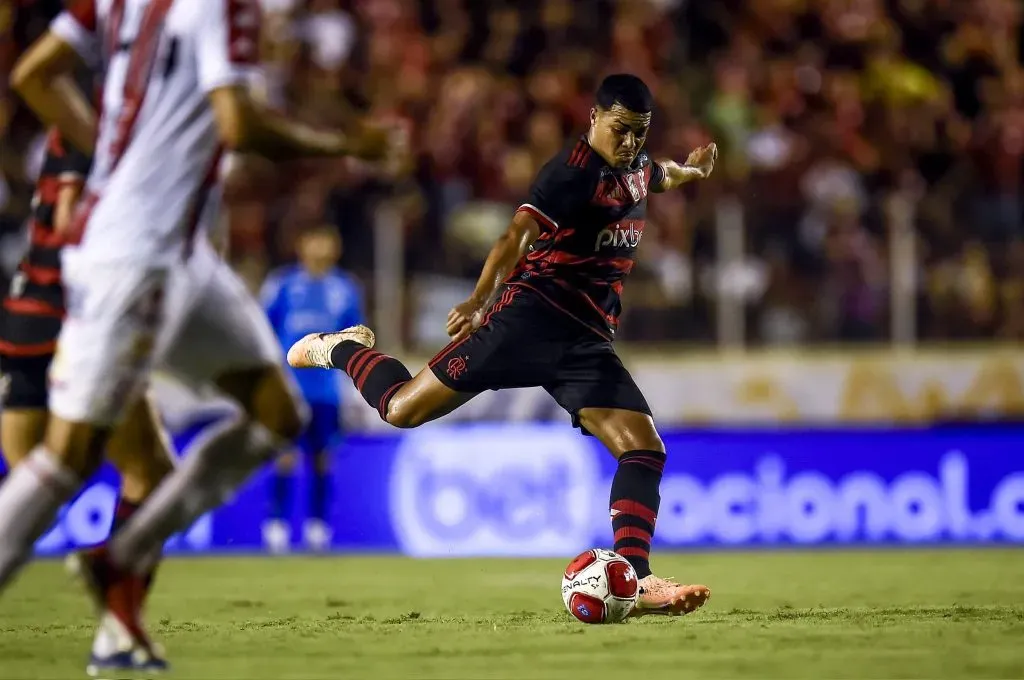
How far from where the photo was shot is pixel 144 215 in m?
5.16

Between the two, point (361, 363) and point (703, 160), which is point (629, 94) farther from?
point (361, 363)

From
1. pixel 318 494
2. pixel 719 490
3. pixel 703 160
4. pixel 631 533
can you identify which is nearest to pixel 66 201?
Result: pixel 631 533

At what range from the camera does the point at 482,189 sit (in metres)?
14.9

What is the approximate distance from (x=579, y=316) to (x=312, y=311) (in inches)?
233

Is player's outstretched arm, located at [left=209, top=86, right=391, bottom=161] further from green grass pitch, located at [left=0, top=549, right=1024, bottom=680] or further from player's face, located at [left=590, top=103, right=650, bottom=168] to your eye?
player's face, located at [left=590, top=103, right=650, bottom=168]

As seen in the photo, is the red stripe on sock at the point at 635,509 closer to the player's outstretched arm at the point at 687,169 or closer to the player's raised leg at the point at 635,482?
the player's raised leg at the point at 635,482

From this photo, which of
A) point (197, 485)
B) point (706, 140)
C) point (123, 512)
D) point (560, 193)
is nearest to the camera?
point (197, 485)

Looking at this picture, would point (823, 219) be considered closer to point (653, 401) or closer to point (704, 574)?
point (653, 401)

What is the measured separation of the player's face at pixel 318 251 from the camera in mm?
12898

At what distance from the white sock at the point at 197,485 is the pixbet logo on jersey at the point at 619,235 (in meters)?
2.21

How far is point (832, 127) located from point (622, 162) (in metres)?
9.40

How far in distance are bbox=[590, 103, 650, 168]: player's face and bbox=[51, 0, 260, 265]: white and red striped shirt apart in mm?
2281

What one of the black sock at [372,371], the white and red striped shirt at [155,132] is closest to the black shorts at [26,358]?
the black sock at [372,371]

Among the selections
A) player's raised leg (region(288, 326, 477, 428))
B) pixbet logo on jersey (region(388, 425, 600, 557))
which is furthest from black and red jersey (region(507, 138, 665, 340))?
pixbet logo on jersey (region(388, 425, 600, 557))
